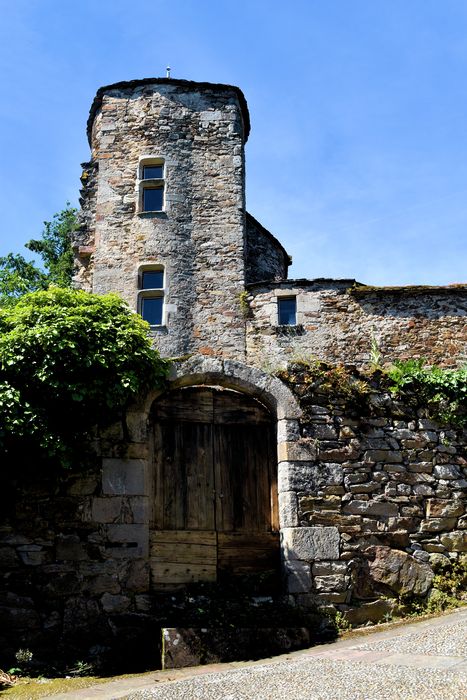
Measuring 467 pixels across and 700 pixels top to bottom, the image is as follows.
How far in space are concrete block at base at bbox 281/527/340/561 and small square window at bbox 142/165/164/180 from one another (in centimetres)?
1041

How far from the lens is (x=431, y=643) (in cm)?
676

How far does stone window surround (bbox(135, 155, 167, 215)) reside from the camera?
54.0ft

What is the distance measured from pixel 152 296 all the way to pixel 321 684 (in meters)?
10.9

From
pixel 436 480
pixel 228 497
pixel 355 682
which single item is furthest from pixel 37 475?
pixel 436 480

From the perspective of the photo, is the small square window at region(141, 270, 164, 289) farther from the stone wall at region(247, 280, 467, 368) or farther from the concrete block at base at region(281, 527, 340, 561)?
the concrete block at base at region(281, 527, 340, 561)

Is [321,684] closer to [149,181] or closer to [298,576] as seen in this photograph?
[298,576]

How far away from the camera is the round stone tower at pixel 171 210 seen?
1580 cm

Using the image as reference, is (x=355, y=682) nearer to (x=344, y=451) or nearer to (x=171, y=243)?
(x=344, y=451)

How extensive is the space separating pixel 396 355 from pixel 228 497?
23.6ft

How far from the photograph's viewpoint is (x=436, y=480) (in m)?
8.75

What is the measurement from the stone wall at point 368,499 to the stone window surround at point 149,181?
341 inches

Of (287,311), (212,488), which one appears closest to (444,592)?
(212,488)

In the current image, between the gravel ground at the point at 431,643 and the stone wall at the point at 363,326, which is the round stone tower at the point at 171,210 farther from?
the gravel ground at the point at 431,643

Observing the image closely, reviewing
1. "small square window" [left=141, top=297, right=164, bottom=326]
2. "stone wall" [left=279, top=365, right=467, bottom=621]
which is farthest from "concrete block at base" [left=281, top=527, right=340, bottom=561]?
"small square window" [left=141, top=297, right=164, bottom=326]
